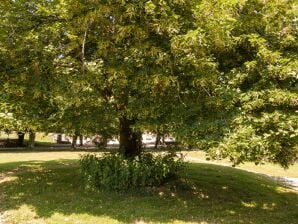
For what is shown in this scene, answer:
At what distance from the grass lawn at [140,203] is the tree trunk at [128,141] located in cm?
214

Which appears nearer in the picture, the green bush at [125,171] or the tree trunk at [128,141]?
the green bush at [125,171]

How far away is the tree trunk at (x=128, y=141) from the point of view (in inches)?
628

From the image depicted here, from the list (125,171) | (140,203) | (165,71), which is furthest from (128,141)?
(165,71)

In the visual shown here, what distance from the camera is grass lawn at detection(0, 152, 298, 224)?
11789 mm

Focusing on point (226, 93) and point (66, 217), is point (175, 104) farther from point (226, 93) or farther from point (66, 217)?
point (66, 217)

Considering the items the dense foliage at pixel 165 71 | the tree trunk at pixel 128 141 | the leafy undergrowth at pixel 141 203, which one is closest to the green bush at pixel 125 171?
the leafy undergrowth at pixel 141 203

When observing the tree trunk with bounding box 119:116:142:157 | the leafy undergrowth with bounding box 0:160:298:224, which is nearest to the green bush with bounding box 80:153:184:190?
the leafy undergrowth with bounding box 0:160:298:224

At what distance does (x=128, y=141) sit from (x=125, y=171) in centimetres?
227

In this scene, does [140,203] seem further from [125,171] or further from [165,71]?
[165,71]

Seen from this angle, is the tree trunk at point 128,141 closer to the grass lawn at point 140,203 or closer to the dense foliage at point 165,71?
the grass lawn at point 140,203

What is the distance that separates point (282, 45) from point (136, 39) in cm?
490

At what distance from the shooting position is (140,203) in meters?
13.0

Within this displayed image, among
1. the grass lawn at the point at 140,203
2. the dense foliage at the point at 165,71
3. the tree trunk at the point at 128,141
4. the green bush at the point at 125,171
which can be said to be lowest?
the grass lawn at the point at 140,203

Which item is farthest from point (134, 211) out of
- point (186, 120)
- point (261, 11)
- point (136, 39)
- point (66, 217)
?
point (261, 11)
